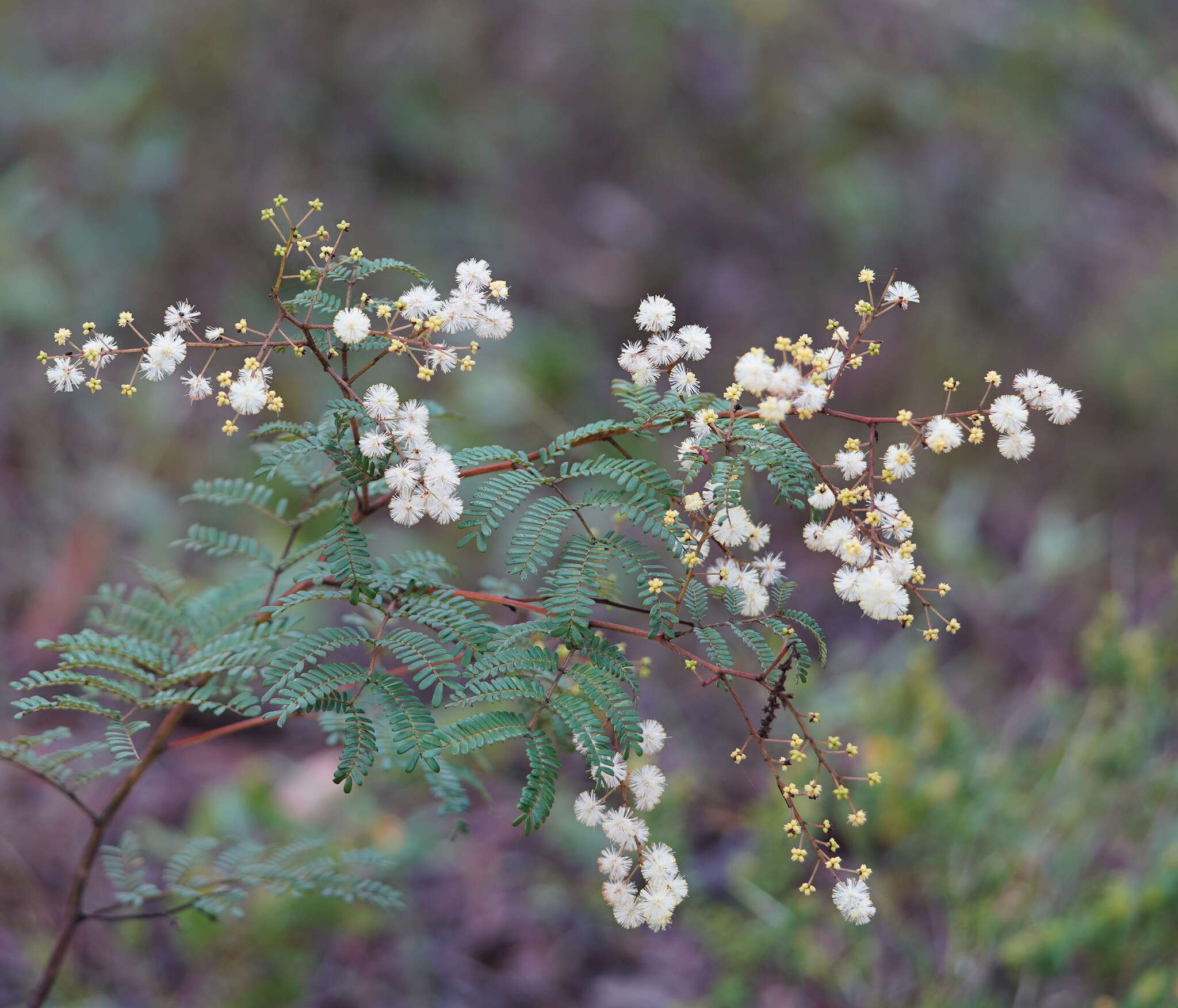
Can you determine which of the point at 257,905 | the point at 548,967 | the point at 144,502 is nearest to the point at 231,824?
the point at 257,905

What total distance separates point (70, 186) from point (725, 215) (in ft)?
9.70

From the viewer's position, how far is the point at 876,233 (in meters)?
4.93

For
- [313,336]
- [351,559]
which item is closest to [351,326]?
[313,336]

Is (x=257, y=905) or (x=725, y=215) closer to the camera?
(x=257, y=905)

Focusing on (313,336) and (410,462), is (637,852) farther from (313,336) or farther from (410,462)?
(313,336)

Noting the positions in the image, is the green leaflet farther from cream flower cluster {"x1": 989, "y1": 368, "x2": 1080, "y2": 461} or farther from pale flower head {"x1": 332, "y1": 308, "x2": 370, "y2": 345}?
cream flower cluster {"x1": 989, "y1": 368, "x2": 1080, "y2": 461}

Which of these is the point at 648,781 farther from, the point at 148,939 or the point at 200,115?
the point at 200,115

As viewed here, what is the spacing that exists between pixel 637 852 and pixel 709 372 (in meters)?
3.23

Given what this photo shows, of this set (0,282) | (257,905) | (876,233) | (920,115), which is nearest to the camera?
(257,905)

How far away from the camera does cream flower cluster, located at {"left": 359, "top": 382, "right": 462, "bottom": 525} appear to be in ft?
3.30

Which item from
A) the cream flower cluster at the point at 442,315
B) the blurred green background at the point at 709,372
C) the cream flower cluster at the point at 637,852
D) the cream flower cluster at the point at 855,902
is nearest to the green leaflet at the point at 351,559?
the cream flower cluster at the point at 442,315

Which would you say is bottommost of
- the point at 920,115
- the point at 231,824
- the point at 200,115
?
the point at 231,824

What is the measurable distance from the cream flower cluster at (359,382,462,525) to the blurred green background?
1.30m

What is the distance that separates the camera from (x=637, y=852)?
3.45ft
